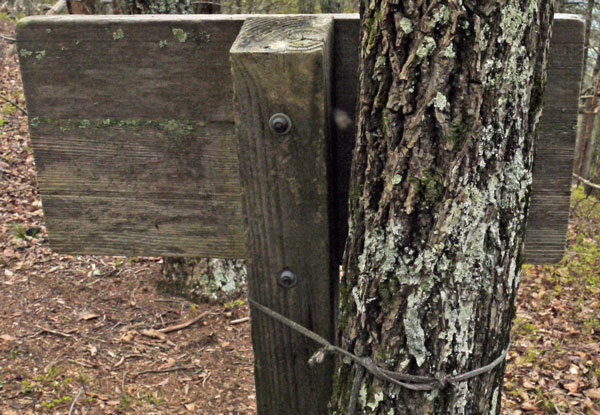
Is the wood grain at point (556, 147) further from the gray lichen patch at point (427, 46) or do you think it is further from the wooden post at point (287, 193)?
the wooden post at point (287, 193)

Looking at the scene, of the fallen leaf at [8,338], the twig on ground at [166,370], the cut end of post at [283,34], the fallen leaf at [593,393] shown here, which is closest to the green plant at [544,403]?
the fallen leaf at [593,393]

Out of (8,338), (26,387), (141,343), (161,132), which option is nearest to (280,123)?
(161,132)

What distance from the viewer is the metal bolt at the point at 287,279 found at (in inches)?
47.9

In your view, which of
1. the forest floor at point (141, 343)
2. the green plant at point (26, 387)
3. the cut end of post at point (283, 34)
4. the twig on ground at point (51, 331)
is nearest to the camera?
the cut end of post at point (283, 34)

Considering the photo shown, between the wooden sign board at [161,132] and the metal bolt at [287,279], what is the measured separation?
0.13m

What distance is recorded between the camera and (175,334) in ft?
14.0

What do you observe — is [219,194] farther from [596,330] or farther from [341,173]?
[596,330]

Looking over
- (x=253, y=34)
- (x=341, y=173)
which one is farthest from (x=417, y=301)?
(x=253, y=34)

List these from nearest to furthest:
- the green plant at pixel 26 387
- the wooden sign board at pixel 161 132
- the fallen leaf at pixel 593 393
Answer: the wooden sign board at pixel 161 132
the green plant at pixel 26 387
the fallen leaf at pixel 593 393

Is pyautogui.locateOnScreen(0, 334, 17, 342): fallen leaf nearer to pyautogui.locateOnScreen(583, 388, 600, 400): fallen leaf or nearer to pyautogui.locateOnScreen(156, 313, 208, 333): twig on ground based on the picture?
pyautogui.locateOnScreen(156, 313, 208, 333): twig on ground

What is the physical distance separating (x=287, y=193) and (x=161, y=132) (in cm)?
33

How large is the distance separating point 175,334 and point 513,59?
3.81 m

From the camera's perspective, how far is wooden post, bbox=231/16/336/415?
1071mm

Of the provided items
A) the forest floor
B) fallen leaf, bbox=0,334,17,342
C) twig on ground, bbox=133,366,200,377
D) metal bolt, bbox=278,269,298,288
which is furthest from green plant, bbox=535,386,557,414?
fallen leaf, bbox=0,334,17,342
